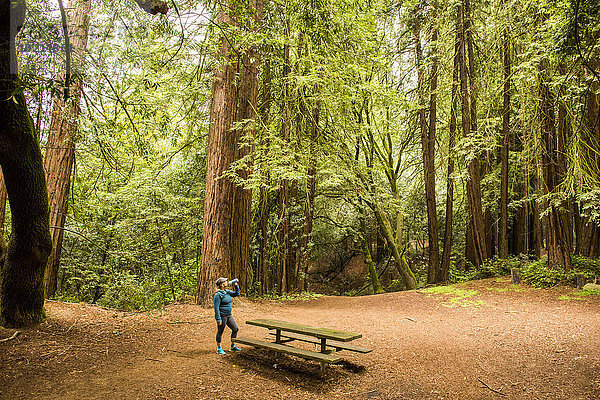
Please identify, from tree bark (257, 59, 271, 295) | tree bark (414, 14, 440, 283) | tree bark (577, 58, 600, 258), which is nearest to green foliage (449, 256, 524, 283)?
tree bark (414, 14, 440, 283)

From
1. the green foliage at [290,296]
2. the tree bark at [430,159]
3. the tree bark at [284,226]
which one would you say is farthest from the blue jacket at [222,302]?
the tree bark at [430,159]

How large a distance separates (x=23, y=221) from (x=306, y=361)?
499 cm

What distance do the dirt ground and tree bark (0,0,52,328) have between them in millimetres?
414

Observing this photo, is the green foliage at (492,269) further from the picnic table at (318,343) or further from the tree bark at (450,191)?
the picnic table at (318,343)

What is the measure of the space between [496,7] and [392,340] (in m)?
11.2

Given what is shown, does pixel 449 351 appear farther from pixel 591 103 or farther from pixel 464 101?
pixel 464 101

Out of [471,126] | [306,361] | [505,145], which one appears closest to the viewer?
[306,361]

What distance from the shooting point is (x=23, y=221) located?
5734 millimetres

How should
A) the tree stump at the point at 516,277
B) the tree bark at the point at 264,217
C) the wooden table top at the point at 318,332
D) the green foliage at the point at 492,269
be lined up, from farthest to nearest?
the green foliage at the point at 492,269 < the tree bark at the point at 264,217 < the tree stump at the point at 516,277 < the wooden table top at the point at 318,332

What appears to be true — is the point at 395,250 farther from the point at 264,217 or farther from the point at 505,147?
the point at 264,217

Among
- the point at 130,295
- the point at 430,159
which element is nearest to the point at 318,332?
the point at 130,295

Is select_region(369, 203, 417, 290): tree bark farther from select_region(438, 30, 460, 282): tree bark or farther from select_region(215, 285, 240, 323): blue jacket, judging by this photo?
select_region(215, 285, 240, 323): blue jacket

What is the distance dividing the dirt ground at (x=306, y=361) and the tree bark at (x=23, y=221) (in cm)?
41

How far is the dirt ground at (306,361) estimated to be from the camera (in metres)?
4.29
